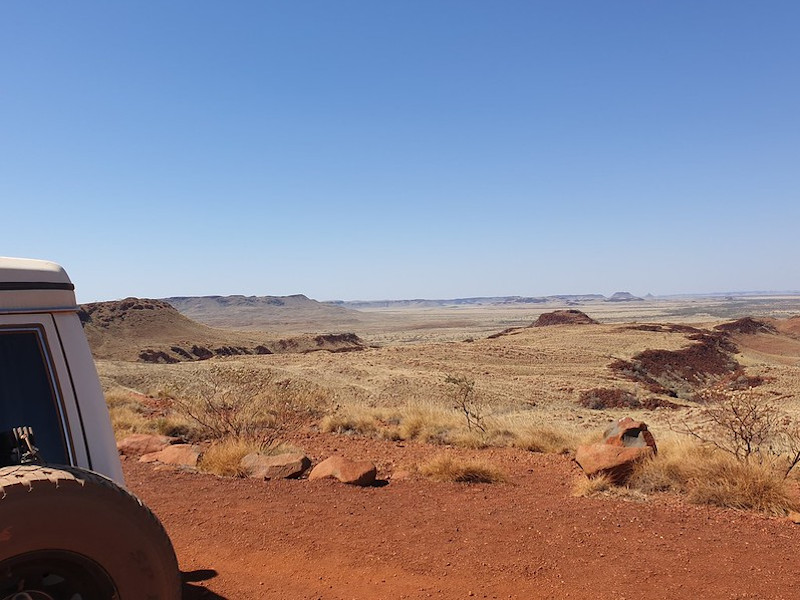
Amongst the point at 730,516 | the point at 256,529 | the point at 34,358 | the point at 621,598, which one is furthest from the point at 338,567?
the point at 730,516

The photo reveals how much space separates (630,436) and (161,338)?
208ft

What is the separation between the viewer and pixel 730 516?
5.65 metres

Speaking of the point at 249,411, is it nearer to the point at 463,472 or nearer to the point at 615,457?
the point at 463,472

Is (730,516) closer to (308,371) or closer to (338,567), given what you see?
(338,567)

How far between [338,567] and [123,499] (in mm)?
2713

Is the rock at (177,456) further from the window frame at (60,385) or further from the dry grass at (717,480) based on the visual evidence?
the dry grass at (717,480)

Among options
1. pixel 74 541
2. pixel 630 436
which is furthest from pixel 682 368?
pixel 74 541

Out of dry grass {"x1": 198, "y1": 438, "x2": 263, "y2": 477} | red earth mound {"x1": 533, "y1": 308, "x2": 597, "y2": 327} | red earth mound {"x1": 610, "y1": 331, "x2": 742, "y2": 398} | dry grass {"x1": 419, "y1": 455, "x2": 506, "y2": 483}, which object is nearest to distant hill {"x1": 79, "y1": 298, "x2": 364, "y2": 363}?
red earth mound {"x1": 533, "y1": 308, "x2": 597, "y2": 327}

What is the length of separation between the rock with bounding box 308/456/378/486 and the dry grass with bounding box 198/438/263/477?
113 cm

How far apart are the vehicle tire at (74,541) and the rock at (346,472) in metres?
4.81

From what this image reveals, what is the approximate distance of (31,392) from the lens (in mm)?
2625

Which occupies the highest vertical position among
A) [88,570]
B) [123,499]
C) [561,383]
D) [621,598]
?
[123,499]

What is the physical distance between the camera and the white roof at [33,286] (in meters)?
2.55

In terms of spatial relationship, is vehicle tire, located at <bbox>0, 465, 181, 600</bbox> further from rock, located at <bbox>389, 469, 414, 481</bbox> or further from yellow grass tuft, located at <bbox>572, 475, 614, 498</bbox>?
yellow grass tuft, located at <bbox>572, 475, 614, 498</bbox>
